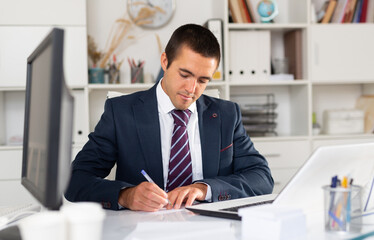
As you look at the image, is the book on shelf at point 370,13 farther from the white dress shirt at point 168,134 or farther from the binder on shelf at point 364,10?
the white dress shirt at point 168,134

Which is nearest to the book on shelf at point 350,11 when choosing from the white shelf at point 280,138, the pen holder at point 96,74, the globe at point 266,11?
the globe at point 266,11

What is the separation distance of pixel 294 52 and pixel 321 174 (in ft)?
8.56

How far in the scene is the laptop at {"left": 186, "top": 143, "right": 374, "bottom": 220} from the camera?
1.10 meters

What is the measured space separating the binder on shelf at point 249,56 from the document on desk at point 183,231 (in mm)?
2347

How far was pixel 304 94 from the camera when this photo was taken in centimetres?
354

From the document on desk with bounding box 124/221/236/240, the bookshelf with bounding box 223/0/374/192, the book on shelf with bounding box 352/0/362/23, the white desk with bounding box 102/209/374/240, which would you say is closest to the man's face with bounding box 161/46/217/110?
the white desk with bounding box 102/209/374/240

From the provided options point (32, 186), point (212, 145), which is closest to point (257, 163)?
point (212, 145)

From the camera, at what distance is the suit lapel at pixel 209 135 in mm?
1862

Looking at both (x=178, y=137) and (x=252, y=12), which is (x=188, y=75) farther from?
(x=252, y=12)

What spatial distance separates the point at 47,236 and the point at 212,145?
3.80ft

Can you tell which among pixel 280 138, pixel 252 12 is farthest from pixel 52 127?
pixel 252 12

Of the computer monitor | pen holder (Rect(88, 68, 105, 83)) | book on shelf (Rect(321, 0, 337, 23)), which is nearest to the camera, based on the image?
the computer monitor

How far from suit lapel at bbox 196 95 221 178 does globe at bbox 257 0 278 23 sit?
1754mm

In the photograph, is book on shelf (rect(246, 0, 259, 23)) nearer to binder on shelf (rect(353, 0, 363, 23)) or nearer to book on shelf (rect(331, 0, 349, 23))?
book on shelf (rect(331, 0, 349, 23))
